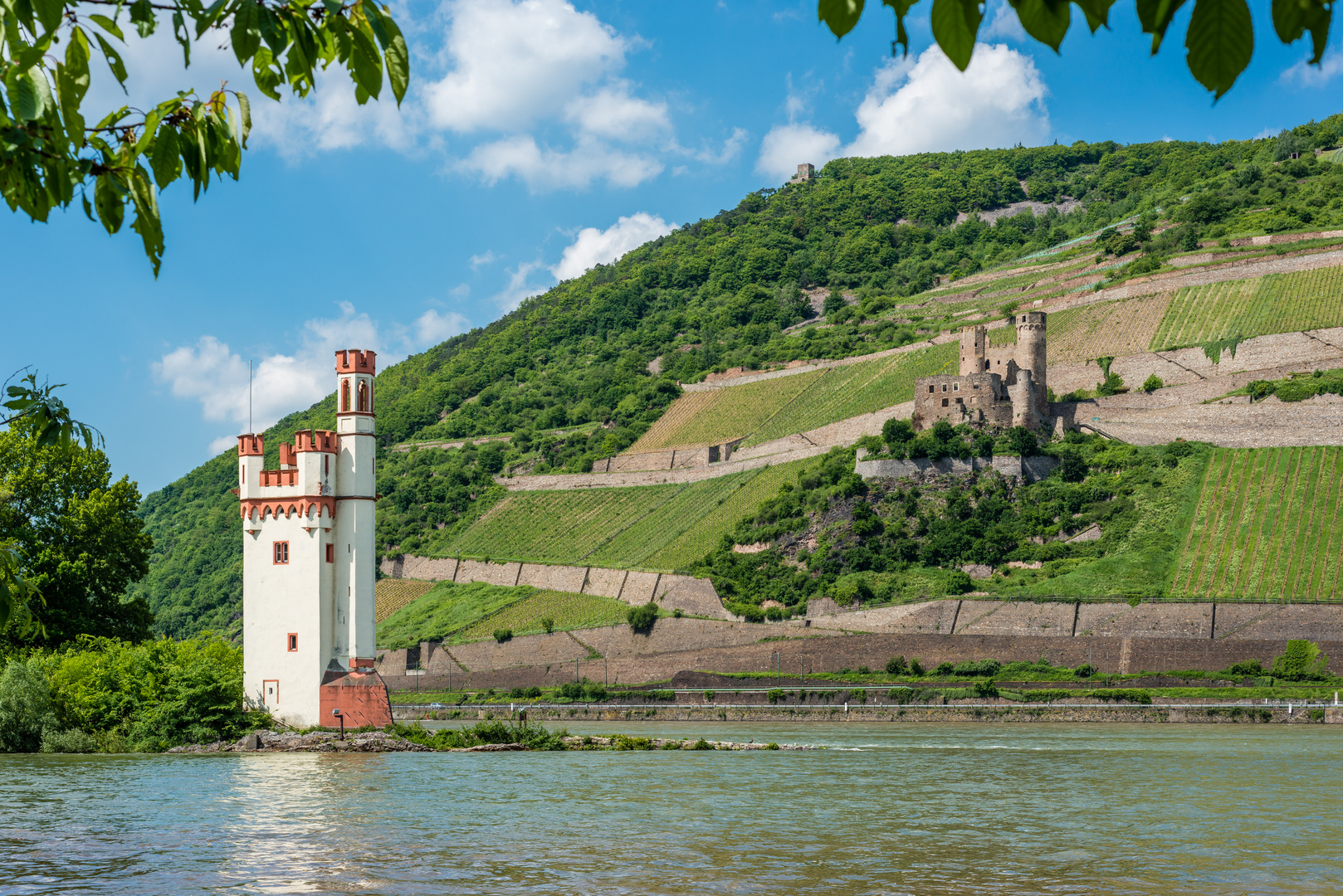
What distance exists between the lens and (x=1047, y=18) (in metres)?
2.94

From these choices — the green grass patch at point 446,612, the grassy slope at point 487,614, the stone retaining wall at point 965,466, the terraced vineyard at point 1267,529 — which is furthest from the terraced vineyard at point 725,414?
the terraced vineyard at point 1267,529

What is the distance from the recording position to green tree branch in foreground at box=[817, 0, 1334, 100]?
2.77m

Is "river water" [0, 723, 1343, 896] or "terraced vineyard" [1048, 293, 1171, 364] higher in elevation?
"terraced vineyard" [1048, 293, 1171, 364]

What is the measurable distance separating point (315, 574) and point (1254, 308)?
57.6 m

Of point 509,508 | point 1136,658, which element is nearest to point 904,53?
point 1136,658

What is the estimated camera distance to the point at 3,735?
31172mm

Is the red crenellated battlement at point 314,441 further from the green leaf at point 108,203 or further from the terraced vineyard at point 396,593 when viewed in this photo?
the terraced vineyard at point 396,593

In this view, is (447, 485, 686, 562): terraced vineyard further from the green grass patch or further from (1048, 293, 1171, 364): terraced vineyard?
(1048, 293, 1171, 364): terraced vineyard

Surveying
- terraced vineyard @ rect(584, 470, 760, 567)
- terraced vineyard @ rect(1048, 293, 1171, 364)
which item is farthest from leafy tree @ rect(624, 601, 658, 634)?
terraced vineyard @ rect(1048, 293, 1171, 364)

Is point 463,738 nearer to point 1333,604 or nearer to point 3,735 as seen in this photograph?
point 3,735

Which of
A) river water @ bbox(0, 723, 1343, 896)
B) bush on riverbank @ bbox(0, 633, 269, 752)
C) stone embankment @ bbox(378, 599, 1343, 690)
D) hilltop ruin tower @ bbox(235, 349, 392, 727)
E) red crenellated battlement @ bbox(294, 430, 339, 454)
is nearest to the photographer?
river water @ bbox(0, 723, 1343, 896)

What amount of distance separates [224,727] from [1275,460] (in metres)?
48.9

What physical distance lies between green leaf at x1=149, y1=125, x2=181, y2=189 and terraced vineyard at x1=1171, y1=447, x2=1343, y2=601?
2091 inches

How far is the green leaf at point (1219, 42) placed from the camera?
2.75 meters
